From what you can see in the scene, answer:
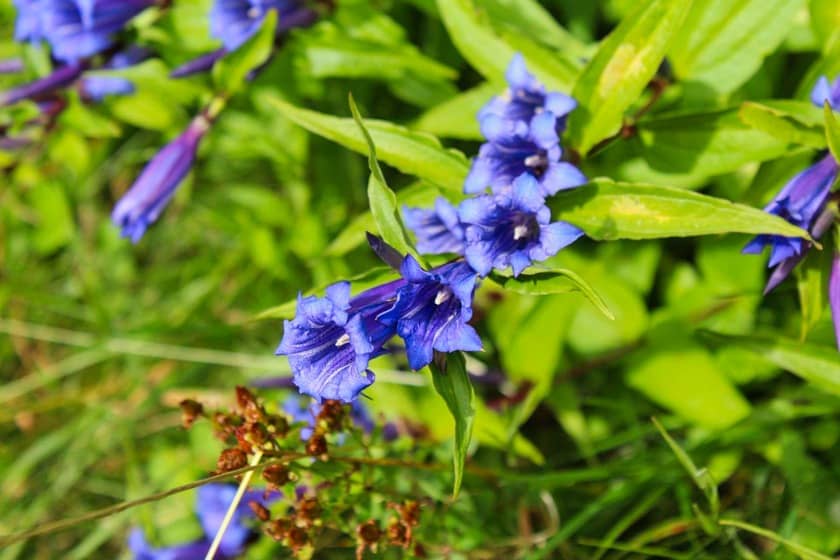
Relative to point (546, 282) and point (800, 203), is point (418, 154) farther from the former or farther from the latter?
point (800, 203)

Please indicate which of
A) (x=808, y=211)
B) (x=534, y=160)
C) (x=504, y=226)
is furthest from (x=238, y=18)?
(x=808, y=211)

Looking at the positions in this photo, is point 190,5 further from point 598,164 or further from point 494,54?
point 598,164

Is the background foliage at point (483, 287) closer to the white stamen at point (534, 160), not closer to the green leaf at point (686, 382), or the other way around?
the green leaf at point (686, 382)

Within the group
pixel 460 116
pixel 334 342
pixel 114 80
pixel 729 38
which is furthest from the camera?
pixel 114 80

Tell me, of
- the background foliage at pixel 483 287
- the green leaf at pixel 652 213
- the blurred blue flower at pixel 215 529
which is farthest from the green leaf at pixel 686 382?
the blurred blue flower at pixel 215 529

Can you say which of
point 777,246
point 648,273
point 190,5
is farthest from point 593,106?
point 190,5

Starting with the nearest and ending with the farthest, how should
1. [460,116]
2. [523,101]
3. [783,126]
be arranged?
[783,126] < [523,101] < [460,116]

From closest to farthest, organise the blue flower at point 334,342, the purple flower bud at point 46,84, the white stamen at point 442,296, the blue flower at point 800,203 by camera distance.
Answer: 1. the blue flower at point 334,342
2. the white stamen at point 442,296
3. the blue flower at point 800,203
4. the purple flower bud at point 46,84
